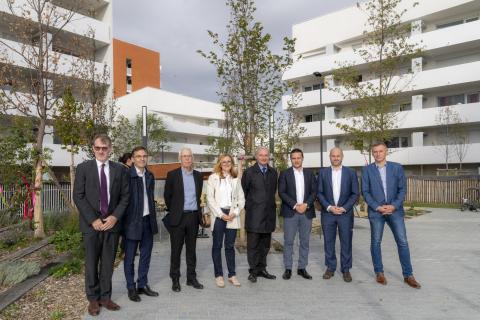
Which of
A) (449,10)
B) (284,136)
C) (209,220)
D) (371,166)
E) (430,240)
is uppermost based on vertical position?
(449,10)

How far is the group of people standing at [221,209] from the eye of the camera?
15.7ft

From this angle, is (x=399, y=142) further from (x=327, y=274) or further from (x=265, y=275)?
(x=265, y=275)

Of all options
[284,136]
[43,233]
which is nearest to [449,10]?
[284,136]

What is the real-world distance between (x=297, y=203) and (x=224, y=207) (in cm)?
117

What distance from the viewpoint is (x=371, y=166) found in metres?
6.06

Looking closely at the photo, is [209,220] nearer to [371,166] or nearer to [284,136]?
[371,166]

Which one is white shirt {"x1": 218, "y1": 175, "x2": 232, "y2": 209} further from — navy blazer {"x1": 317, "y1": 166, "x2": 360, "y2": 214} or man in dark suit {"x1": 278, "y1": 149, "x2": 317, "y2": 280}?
navy blazer {"x1": 317, "y1": 166, "x2": 360, "y2": 214}

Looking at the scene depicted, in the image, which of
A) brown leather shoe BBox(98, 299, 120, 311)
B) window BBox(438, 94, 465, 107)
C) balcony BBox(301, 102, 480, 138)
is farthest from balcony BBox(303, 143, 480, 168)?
brown leather shoe BBox(98, 299, 120, 311)

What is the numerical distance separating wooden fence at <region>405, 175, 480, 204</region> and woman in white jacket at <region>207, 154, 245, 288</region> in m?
18.2

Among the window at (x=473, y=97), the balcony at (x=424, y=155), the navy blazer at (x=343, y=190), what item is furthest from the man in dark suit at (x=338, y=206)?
the window at (x=473, y=97)

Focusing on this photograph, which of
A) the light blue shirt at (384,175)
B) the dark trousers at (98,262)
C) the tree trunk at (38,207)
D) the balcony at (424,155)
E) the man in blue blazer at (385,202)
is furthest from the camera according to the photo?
the balcony at (424,155)

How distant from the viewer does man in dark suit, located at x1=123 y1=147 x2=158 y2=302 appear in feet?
16.9

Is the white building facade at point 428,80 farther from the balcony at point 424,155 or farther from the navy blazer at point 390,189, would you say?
the navy blazer at point 390,189

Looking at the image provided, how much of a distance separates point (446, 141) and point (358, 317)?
2786 cm
